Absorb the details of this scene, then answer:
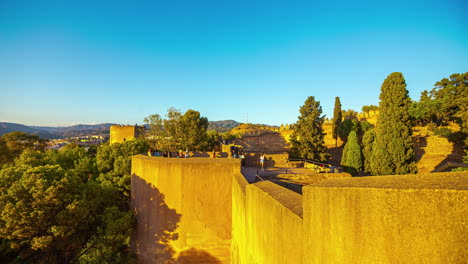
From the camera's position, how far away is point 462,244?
3.86ft

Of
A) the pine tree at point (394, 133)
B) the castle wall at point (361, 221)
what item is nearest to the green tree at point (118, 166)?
the castle wall at point (361, 221)

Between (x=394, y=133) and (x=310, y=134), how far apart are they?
23.1 feet

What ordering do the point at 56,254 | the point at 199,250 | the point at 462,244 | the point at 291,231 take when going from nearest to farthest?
the point at 462,244 → the point at 291,231 → the point at 199,250 → the point at 56,254

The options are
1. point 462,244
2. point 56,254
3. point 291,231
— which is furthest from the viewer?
point 56,254

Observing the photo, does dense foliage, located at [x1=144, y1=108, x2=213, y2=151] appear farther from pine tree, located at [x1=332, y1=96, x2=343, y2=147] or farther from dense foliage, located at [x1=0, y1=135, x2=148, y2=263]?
pine tree, located at [x1=332, y1=96, x2=343, y2=147]

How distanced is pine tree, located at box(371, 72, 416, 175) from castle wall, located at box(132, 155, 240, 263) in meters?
15.1

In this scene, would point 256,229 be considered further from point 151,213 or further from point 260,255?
point 151,213

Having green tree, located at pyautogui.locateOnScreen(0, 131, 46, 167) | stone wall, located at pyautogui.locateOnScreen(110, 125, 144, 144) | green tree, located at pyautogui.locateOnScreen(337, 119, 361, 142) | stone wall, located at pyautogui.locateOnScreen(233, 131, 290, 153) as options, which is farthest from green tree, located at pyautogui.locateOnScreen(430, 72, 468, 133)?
green tree, located at pyautogui.locateOnScreen(0, 131, 46, 167)

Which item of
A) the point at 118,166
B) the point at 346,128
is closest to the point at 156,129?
the point at 118,166

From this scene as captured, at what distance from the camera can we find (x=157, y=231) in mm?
8102

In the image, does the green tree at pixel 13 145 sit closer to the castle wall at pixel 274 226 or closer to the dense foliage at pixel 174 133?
A: the dense foliage at pixel 174 133

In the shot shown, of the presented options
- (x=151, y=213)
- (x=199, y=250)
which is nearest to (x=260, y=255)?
(x=199, y=250)

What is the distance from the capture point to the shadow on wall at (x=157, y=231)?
25.4 feet

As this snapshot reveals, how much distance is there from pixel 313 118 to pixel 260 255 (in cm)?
1985
